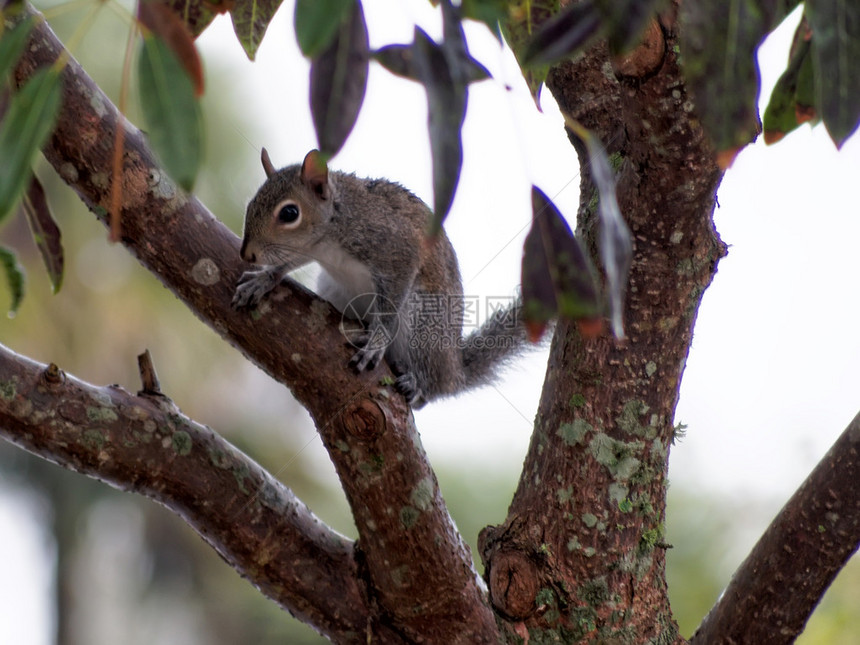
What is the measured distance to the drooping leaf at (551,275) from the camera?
1.63 ft

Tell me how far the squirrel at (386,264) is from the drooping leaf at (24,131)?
1217 millimetres

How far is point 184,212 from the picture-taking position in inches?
50.6

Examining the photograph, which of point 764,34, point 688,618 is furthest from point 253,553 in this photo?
point 688,618

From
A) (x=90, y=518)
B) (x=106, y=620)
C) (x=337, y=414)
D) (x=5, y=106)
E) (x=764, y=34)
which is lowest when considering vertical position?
(x=764, y=34)

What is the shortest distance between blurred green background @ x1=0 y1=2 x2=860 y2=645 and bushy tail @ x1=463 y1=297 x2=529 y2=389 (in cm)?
249

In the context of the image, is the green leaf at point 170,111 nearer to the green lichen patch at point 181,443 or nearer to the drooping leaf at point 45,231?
the drooping leaf at point 45,231

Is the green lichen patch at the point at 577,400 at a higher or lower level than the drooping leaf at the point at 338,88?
higher

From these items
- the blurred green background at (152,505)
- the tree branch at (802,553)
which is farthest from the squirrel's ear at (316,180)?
the blurred green background at (152,505)

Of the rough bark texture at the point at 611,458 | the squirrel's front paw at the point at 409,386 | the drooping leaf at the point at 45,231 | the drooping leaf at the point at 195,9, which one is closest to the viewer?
the drooping leaf at the point at 195,9

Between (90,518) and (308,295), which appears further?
Answer: (90,518)

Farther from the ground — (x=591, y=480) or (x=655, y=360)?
(x=655, y=360)

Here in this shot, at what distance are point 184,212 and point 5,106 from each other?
0.57 meters

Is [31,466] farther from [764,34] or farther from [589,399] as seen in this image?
[764,34]

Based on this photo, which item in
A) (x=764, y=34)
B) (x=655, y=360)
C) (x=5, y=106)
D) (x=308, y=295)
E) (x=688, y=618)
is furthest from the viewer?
(x=688, y=618)
